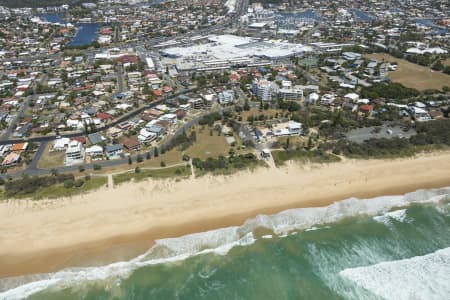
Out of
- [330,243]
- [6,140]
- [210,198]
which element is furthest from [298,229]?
[6,140]

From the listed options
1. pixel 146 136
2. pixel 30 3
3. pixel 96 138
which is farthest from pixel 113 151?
pixel 30 3

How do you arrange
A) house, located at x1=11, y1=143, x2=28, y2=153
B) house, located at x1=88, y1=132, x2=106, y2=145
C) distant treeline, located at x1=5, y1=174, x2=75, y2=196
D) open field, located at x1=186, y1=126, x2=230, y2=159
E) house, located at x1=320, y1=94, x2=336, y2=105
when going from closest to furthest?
distant treeline, located at x1=5, y1=174, x2=75, y2=196 → open field, located at x1=186, y1=126, x2=230, y2=159 → house, located at x1=11, y1=143, x2=28, y2=153 → house, located at x1=88, y1=132, x2=106, y2=145 → house, located at x1=320, y1=94, x2=336, y2=105

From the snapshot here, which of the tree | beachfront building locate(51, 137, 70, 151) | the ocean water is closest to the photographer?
the ocean water

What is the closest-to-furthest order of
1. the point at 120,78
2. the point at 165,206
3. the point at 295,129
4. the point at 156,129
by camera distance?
1. the point at 165,206
2. the point at 156,129
3. the point at 295,129
4. the point at 120,78

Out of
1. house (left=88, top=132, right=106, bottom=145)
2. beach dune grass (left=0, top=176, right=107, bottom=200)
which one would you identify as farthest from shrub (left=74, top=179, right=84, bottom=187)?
house (left=88, top=132, right=106, bottom=145)

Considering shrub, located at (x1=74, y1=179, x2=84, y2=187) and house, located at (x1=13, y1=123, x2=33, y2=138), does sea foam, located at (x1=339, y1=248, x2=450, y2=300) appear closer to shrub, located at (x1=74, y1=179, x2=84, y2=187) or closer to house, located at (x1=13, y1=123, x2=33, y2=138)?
shrub, located at (x1=74, y1=179, x2=84, y2=187)

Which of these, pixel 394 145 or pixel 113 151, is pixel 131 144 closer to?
pixel 113 151

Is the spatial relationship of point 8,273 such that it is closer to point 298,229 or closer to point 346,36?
point 298,229
